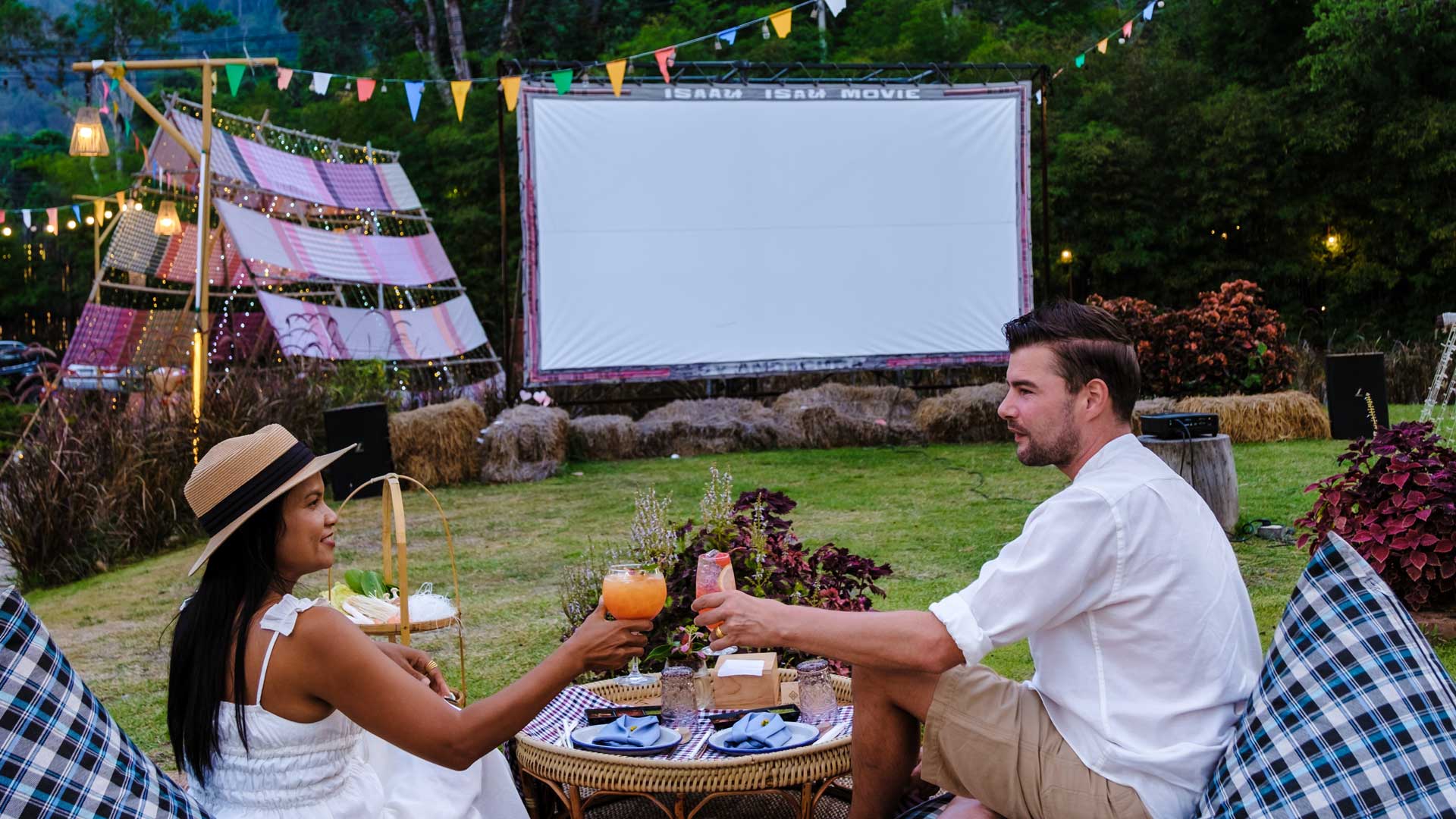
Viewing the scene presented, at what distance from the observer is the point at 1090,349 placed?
2.41 metres

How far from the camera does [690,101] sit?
13.0 m

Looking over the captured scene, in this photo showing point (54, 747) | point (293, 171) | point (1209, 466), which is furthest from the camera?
point (293, 171)

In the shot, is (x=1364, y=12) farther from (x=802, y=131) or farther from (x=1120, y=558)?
(x=1120, y=558)

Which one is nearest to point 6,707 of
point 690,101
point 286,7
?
point 690,101

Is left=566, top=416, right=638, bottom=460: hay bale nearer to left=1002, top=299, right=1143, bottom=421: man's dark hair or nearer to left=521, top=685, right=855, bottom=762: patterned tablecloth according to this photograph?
left=521, top=685, right=855, bottom=762: patterned tablecloth

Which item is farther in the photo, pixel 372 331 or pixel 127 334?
pixel 372 331

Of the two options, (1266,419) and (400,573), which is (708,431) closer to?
(1266,419)

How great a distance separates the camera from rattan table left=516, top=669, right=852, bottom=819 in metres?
2.73

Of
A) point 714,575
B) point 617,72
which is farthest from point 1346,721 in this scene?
point 617,72

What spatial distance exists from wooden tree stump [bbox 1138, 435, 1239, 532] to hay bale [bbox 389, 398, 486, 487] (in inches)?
228

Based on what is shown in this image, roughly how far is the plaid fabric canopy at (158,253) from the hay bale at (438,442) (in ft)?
20.5

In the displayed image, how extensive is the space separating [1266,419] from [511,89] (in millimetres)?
7598

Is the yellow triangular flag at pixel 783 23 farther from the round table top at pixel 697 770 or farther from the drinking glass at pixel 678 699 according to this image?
the round table top at pixel 697 770

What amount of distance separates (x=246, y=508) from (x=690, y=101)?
11332 mm
